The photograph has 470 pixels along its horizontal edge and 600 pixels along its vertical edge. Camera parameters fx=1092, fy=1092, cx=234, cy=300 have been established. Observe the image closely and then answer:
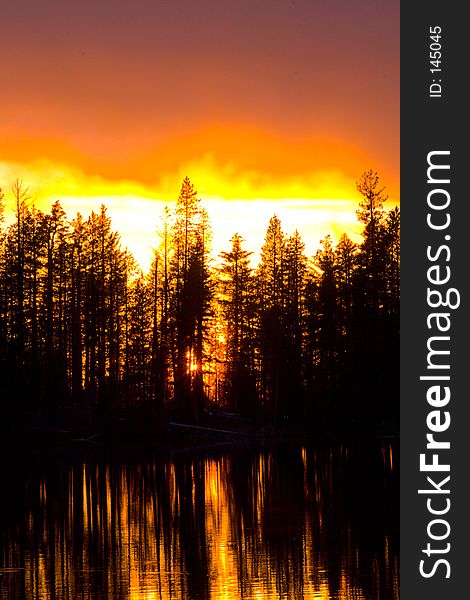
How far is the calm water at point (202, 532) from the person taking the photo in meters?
19.1

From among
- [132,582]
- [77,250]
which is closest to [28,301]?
[77,250]

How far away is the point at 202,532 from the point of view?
2611 centimetres

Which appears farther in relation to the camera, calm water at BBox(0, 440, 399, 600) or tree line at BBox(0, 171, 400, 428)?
tree line at BBox(0, 171, 400, 428)

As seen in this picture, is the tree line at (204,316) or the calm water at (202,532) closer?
the calm water at (202,532)

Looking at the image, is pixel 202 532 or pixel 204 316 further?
pixel 204 316

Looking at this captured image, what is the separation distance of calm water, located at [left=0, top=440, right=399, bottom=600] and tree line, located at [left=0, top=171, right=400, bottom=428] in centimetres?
2789

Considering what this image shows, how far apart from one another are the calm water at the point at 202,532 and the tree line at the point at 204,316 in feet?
91.5

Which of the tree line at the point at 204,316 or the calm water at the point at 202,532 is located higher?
the tree line at the point at 204,316

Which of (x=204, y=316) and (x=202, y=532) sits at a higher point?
(x=204, y=316)

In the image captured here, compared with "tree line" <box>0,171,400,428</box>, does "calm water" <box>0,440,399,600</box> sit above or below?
below

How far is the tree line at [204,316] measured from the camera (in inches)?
2913

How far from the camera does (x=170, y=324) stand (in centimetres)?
7900

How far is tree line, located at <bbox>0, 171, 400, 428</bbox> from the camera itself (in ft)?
243

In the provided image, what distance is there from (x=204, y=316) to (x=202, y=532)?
53.0 meters
